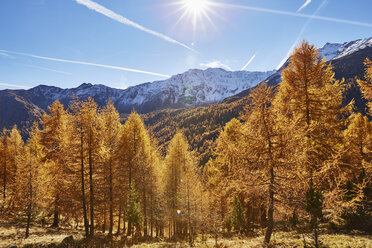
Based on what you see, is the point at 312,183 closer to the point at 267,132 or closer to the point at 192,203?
the point at 267,132

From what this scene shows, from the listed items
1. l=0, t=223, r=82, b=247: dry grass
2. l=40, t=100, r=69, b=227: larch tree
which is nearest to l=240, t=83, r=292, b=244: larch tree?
l=40, t=100, r=69, b=227: larch tree

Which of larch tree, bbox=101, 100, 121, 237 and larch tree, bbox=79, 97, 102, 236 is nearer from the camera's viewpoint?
larch tree, bbox=79, 97, 102, 236

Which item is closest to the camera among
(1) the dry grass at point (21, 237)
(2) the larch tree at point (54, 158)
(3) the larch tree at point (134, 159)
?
(1) the dry grass at point (21, 237)

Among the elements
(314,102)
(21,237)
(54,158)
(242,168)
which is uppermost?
(314,102)

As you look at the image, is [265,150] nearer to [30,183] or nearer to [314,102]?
[314,102]

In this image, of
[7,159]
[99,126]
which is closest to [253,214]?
[99,126]

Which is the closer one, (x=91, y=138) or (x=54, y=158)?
(x=91, y=138)

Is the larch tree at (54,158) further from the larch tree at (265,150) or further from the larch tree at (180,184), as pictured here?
the larch tree at (265,150)

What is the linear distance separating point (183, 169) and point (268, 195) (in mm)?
16079

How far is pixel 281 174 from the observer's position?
32.3 feet

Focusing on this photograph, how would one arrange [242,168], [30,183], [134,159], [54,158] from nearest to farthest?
[242,168] < [30,183] < [134,159] < [54,158]

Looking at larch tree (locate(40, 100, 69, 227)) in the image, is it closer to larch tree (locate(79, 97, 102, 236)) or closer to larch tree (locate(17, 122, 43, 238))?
larch tree (locate(17, 122, 43, 238))

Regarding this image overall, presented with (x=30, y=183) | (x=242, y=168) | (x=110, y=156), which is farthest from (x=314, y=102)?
(x=30, y=183)

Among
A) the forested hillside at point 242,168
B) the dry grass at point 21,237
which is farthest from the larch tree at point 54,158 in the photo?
the dry grass at point 21,237
